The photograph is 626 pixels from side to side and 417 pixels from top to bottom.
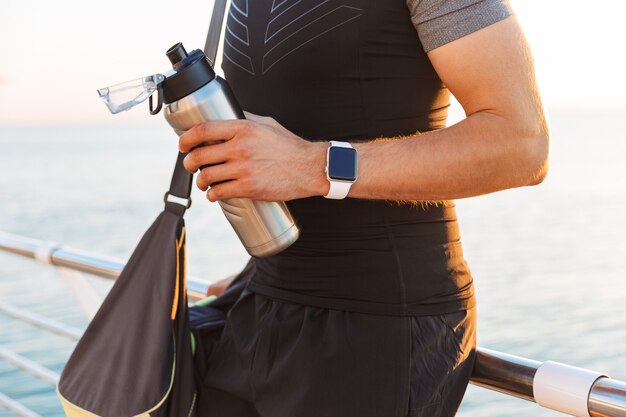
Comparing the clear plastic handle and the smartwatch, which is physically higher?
the clear plastic handle

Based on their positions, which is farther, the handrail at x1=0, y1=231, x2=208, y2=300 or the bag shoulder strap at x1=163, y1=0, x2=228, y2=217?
the handrail at x1=0, y1=231, x2=208, y2=300

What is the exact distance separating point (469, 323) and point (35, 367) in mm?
1643

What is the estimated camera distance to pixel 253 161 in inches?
37.2

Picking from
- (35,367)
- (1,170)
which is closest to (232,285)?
(35,367)

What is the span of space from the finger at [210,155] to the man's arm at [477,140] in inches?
6.6

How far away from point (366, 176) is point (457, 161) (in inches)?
4.5

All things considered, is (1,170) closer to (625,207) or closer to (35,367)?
(625,207)

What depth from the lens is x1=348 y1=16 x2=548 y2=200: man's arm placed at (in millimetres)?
907

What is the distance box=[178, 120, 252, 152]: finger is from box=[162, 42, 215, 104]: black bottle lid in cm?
5

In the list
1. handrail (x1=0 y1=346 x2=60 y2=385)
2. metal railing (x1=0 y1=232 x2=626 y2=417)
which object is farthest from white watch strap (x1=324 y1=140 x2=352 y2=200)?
handrail (x1=0 y1=346 x2=60 y2=385)

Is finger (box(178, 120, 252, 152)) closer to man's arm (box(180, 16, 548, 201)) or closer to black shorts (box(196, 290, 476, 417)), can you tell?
man's arm (box(180, 16, 548, 201))

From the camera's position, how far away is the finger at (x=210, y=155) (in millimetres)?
944

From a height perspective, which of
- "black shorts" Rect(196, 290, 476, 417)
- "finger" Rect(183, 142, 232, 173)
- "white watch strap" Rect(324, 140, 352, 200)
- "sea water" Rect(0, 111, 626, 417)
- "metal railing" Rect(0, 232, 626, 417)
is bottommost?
"sea water" Rect(0, 111, 626, 417)

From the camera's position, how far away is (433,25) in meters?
0.93
